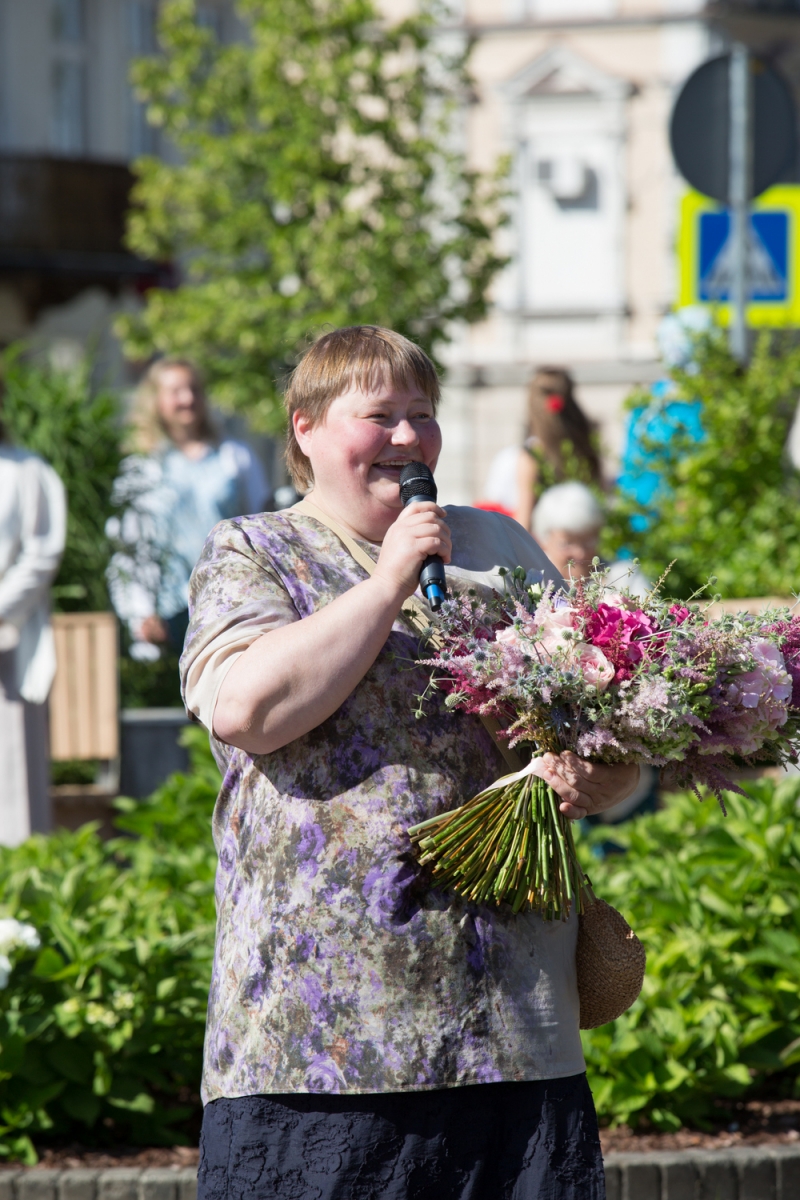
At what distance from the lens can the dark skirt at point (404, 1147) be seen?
2441mm

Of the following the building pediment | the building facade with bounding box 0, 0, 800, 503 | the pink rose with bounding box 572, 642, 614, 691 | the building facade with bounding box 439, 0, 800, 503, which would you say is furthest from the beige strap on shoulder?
the building pediment

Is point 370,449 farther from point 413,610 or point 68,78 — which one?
point 68,78

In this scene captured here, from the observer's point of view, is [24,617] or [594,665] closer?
[594,665]

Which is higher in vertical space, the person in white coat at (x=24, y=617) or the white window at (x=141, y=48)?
the white window at (x=141, y=48)

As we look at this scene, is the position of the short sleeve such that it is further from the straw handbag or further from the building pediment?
the building pediment

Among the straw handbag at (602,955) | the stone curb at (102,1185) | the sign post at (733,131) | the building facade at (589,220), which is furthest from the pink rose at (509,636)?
the building facade at (589,220)

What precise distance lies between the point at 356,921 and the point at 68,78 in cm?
2528

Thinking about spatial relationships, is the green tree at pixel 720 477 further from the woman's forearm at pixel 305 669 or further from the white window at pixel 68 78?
the white window at pixel 68 78

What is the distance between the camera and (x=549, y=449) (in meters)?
7.22

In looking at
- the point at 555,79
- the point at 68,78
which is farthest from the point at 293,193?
the point at 555,79

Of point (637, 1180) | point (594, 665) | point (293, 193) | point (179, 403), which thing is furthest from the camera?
point (293, 193)

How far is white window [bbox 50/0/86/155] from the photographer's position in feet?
83.4

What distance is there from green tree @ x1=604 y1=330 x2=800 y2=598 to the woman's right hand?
4.41 metres

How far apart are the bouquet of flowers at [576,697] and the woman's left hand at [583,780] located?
2cm
